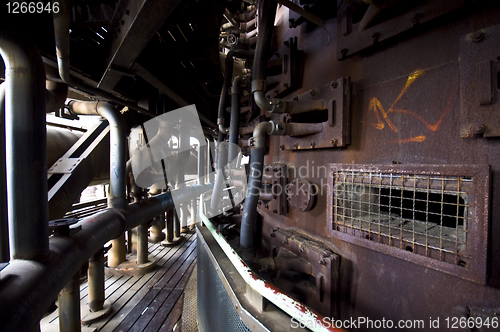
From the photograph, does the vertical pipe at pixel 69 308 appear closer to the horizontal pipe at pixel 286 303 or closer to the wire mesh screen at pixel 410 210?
the horizontal pipe at pixel 286 303

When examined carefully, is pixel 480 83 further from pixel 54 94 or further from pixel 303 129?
pixel 54 94

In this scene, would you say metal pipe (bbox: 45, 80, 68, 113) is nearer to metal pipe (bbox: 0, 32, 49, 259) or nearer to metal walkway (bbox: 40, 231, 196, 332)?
metal pipe (bbox: 0, 32, 49, 259)

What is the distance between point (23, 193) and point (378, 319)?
2.27m

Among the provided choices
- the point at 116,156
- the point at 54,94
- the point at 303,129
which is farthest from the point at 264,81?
the point at 54,94

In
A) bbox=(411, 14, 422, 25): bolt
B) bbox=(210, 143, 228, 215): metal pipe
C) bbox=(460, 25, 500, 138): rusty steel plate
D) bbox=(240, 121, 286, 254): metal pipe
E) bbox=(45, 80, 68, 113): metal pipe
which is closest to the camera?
bbox=(460, 25, 500, 138): rusty steel plate

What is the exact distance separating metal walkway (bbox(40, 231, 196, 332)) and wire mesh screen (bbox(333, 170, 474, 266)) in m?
2.76

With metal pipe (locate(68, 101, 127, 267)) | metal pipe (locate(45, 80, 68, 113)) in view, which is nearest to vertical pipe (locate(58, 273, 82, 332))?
metal pipe (locate(68, 101, 127, 267))

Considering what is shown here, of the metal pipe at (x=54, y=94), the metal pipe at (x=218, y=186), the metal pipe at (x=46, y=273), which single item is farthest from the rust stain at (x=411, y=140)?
the metal pipe at (x=54, y=94)

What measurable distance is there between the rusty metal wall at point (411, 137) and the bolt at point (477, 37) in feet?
0.04

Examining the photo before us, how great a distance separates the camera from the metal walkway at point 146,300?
2863mm

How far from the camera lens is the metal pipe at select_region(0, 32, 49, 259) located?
1.26 metres

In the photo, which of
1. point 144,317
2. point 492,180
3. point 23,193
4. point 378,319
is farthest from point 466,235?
point 144,317

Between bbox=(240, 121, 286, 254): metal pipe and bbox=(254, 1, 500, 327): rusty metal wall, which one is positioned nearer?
bbox=(254, 1, 500, 327): rusty metal wall

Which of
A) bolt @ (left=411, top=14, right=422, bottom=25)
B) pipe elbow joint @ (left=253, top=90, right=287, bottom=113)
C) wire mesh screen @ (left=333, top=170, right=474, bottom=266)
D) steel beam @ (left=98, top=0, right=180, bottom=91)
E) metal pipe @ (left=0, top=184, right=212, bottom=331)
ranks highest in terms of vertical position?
steel beam @ (left=98, top=0, right=180, bottom=91)
